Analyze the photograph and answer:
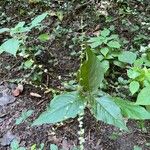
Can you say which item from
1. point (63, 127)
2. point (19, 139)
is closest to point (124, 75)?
point (63, 127)

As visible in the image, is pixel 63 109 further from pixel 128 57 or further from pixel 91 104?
pixel 128 57

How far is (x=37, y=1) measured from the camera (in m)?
3.54

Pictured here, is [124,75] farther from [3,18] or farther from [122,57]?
[3,18]

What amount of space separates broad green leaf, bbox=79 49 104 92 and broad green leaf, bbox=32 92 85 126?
0.07 metres

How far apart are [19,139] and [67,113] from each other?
1087 mm

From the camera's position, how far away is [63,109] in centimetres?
142

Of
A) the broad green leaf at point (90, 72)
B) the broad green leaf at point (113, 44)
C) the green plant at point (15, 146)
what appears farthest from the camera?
the broad green leaf at point (113, 44)

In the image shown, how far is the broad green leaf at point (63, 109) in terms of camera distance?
54.8 inches

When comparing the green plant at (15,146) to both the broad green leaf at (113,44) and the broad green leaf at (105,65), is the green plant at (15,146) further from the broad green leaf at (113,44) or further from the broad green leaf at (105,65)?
the broad green leaf at (113,44)

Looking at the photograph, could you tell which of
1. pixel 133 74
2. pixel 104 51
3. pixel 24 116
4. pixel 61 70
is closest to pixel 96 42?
pixel 104 51

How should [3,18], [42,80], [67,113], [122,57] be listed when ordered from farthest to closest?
[3,18] → [42,80] → [122,57] → [67,113]

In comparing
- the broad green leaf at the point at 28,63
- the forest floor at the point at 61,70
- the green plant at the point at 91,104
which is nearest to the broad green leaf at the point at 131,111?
the green plant at the point at 91,104

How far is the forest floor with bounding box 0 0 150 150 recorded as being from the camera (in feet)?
7.58

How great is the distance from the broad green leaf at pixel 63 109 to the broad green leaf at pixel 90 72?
67mm
